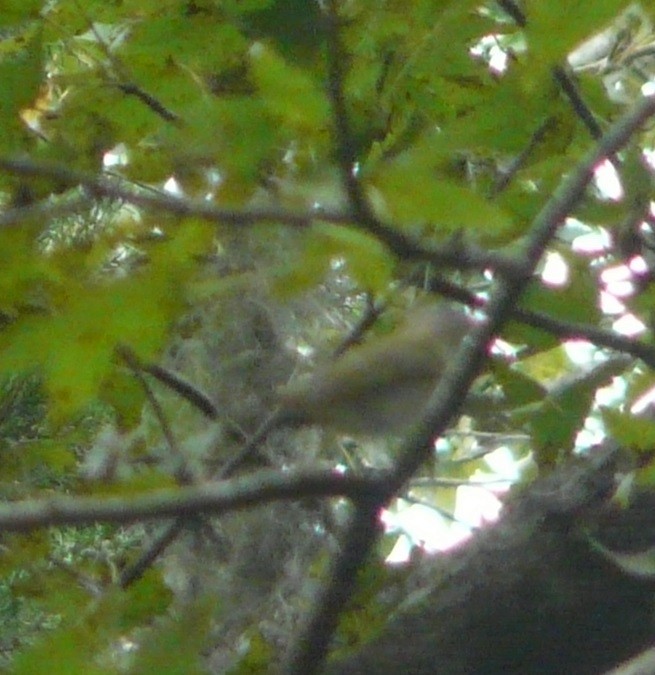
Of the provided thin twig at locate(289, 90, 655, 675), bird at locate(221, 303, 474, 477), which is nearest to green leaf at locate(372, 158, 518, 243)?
thin twig at locate(289, 90, 655, 675)

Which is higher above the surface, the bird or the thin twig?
the bird

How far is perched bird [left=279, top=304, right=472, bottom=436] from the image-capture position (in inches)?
33.5

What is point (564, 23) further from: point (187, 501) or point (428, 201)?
point (187, 501)

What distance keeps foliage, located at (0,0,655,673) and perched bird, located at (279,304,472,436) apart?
0.04 meters

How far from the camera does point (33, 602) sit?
954 mm

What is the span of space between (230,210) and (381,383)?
0.42m

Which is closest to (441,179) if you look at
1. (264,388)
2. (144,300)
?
(144,300)

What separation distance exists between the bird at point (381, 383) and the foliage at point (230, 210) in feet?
0.14

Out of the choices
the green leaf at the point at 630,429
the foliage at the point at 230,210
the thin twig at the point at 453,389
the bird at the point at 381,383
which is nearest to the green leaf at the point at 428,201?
the foliage at the point at 230,210

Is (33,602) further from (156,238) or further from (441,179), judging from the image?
(441,179)

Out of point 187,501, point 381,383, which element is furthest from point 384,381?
point 187,501

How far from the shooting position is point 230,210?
1.43 ft

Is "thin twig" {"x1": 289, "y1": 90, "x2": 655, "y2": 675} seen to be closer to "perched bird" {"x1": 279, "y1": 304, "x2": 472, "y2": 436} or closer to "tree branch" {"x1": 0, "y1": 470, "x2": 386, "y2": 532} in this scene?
"tree branch" {"x1": 0, "y1": 470, "x2": 386, "y2": 532}

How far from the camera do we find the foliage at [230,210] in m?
0.44
